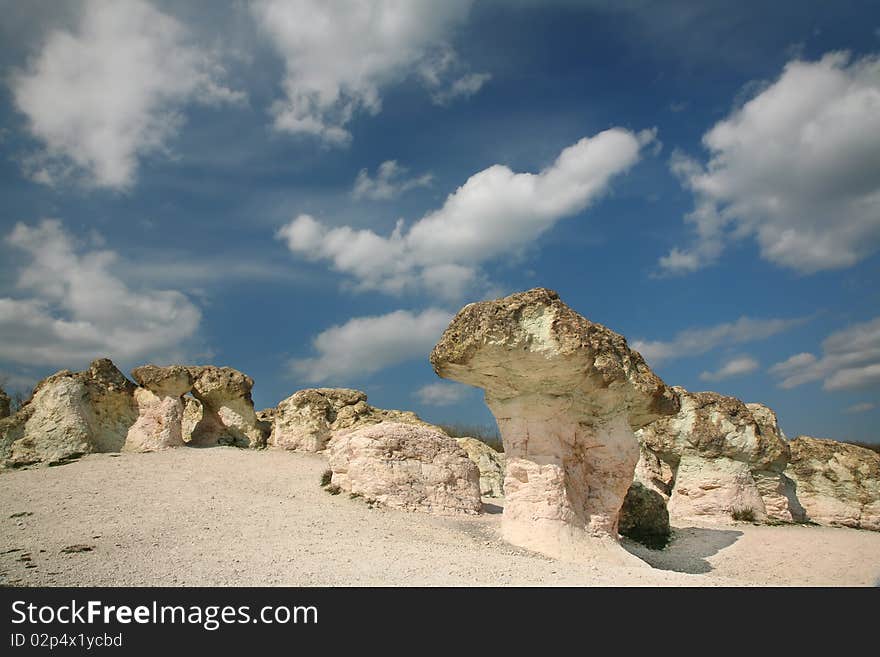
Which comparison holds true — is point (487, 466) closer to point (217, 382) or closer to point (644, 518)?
point (644, 518)

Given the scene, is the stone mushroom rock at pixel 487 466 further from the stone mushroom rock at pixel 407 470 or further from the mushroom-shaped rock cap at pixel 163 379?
the mushroom-shaped rock cap at pixel 163 379

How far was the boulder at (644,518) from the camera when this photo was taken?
12.3 meters

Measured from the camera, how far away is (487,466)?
1844 cm

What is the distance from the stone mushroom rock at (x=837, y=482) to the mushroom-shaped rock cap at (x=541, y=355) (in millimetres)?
10178

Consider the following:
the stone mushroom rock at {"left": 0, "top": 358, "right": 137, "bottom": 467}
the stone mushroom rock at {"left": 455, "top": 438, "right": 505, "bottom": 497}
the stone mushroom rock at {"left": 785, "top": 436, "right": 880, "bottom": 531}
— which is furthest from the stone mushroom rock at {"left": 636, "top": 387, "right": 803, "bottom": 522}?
the stone mushroom rock at {"left": 0, "top": 358, "right": 137, "bottom": 467}

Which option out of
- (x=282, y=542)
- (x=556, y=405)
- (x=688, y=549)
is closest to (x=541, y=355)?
(x=556, y=405)

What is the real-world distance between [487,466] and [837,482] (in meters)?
10.1

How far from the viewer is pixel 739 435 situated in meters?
15.4

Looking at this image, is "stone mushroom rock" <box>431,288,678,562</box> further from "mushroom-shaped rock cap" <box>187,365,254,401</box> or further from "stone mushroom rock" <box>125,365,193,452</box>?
"mushroom-shaped rock cap" <box>187,365,254,401</box>

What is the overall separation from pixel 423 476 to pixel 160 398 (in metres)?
11.2

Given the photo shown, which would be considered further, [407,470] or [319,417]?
[319,417]

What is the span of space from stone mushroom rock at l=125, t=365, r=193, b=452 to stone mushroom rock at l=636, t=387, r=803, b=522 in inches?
Answer: 579
